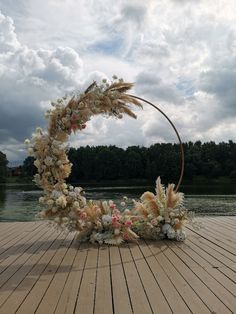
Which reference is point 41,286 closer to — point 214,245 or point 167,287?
point 167,287

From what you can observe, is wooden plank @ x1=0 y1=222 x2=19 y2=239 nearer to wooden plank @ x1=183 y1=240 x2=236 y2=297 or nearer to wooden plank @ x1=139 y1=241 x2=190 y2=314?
wooden plank @ x1=139 y1=241 x2=190 y2=314

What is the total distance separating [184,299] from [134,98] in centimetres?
383

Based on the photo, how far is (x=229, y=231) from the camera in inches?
303

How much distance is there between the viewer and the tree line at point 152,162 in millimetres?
67688

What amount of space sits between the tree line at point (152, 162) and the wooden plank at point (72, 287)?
61.3 m

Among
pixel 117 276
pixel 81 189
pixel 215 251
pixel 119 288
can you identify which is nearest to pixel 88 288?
pixel 119 288

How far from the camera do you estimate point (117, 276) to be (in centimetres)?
463

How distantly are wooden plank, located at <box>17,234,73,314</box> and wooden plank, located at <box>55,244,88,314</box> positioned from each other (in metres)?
0.18

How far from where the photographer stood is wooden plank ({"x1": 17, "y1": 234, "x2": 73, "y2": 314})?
3.62 metres

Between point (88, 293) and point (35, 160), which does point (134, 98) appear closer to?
point (35, 160)

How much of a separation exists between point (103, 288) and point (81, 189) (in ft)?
8.79

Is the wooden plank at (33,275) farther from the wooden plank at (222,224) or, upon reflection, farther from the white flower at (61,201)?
the wooden plank at (222,224)

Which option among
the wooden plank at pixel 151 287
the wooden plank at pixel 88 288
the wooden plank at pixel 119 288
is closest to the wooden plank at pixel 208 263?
the wooden plank at pixel 151 287

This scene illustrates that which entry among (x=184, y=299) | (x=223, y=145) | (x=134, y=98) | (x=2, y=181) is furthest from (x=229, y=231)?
(x=2, y=181)
